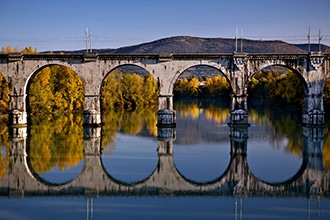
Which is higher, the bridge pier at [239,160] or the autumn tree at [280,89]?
the autumn tree at [280,89]

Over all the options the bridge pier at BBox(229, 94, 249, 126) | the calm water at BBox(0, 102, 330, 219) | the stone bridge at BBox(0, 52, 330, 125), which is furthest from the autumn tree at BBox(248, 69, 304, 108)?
the calm water at BBox(0, 102, 330, 219)

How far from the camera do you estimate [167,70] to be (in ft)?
129

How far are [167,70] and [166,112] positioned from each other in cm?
355

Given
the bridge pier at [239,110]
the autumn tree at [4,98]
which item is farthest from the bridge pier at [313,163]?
the autumn tree at [4,98]

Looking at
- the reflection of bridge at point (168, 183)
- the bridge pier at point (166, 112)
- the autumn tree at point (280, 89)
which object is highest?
the autumn tree at point (280, 89)

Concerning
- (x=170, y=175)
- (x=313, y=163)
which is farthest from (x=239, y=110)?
(x=170, y=175)

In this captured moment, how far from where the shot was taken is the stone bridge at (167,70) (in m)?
38.6

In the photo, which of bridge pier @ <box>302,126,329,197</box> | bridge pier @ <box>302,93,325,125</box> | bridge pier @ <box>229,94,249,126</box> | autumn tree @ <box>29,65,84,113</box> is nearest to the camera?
bridge pier @ <box>302,126,329,197</box>

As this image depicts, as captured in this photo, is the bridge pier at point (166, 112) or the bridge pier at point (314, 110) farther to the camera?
the bridge pier at point (166, 112)

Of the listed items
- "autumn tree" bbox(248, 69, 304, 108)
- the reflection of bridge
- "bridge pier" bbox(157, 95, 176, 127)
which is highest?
"autumn tree" bbox(248, 69, 304, 108)

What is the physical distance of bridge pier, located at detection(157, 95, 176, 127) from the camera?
38.8 m

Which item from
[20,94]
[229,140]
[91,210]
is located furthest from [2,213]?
[20,94]

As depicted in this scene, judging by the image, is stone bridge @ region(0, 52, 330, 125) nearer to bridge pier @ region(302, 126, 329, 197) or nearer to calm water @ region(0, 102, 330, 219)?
calm water @ region(0, 102, 330, 219)

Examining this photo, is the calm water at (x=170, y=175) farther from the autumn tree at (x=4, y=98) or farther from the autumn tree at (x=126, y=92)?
the autumn tree at (x=126, y=92)
